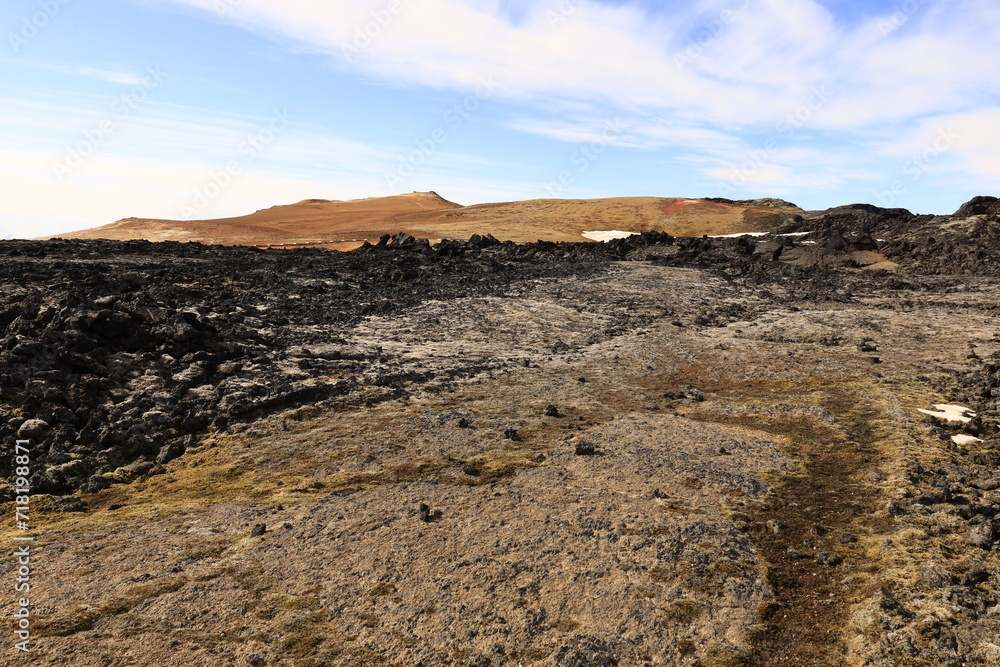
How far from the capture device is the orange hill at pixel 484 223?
2133 inches

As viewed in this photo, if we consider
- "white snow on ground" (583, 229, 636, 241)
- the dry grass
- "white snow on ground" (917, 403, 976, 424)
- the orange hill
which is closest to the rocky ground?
the dry grass

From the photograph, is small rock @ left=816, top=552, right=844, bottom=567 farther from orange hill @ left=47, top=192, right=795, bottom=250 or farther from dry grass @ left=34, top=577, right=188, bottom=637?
orange hill @ left=47, top=192, right=795, bottom=250

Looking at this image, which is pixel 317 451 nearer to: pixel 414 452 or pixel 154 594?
pixel 414 452

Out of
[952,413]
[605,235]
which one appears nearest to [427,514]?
[952,413]

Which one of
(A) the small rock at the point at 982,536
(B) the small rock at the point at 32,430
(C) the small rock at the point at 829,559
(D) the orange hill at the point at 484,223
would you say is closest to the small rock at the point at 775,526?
(C) the small rock at the point at 829,559

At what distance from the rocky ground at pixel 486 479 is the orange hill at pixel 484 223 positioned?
29.8 meters

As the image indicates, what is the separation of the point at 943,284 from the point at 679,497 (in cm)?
2646

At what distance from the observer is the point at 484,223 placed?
199 feet

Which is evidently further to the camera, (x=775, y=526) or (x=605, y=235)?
(x=605, y=235)

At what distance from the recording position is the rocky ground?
644 cm

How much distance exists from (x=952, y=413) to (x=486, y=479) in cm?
1024

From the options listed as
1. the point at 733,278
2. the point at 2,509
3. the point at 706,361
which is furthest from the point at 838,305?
the point at 2,509

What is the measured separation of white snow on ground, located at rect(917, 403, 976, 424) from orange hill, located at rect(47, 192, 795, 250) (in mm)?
37126

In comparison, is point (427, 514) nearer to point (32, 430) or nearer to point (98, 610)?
point (98, 610)
